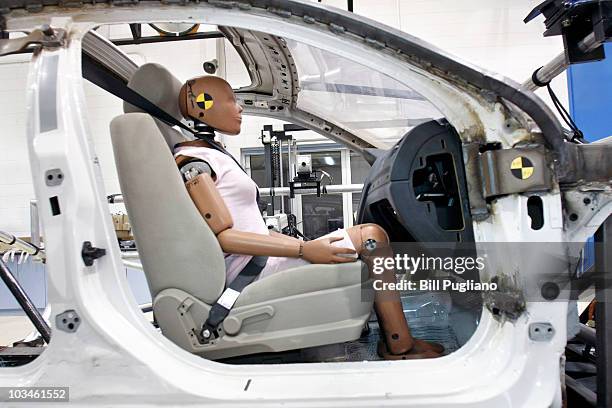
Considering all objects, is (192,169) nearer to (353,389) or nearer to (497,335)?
(353,389)

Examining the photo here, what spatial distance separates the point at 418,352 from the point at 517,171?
750 mm

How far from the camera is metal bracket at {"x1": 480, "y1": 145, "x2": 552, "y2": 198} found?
1.25 meters

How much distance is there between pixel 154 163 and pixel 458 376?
1.18 meters

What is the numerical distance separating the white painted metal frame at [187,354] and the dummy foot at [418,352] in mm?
272

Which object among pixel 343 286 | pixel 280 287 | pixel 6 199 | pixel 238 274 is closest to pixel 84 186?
pixel 238 274

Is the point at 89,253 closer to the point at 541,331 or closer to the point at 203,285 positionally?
the point at 203,285

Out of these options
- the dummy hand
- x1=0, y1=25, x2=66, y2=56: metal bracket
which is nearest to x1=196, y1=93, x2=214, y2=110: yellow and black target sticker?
x1=0, y1=25, x2=66, y2=56: metal bracket

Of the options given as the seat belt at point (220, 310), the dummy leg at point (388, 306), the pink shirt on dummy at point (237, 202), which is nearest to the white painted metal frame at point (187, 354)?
the seat belt at point (220, 310)

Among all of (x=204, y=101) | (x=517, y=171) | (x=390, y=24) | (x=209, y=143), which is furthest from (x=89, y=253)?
(x=390, y=24)

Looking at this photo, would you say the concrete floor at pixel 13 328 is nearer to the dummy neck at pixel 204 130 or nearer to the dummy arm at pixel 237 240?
the dummy neck at pixel 204 130

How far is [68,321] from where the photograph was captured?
1215 mm

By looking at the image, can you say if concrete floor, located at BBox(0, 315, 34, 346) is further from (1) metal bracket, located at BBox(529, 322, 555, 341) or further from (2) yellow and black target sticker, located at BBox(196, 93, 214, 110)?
(1) metal bracket, located at BBox(529, 322, 555, 341)

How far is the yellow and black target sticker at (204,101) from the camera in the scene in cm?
176

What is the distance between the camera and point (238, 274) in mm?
1525
